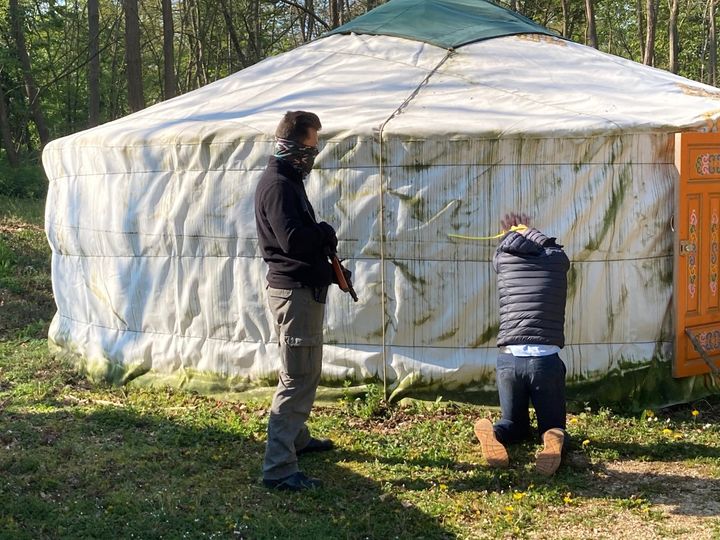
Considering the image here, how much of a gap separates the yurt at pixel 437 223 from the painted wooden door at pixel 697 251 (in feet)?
0.04

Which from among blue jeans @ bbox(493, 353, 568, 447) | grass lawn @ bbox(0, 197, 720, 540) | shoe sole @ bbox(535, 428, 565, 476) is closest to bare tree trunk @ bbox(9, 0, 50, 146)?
grass lawn @ bbox(0, 197, 720, 540)

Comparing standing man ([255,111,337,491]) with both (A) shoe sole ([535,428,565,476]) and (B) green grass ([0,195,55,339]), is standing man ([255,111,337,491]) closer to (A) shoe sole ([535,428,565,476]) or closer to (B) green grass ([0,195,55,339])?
(A) shoe sole ([535,428,565,476])

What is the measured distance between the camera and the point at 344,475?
381 cm

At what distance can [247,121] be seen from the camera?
201 inches

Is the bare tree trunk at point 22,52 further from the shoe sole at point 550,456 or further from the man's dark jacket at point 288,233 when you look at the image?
the shoe sole at point 550,456

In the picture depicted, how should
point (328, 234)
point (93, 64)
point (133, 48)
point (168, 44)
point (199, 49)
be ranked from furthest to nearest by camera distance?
point (199, 49) < point (93, 64) < point (168, 44) < point (133, 48) < point (328, 234)

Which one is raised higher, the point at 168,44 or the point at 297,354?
the point at 168,44

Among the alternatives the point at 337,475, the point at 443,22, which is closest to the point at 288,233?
the point at 337,475

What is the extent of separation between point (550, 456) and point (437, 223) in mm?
1607

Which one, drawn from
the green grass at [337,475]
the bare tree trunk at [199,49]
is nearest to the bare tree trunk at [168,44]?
the bare tree trunk at [199,49]

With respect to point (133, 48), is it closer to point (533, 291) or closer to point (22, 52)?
point (533, 291)

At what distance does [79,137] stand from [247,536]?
3672 mm

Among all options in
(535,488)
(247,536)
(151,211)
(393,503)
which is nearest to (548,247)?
(535,488)

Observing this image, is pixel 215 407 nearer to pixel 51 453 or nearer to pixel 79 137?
pixel 51 453
